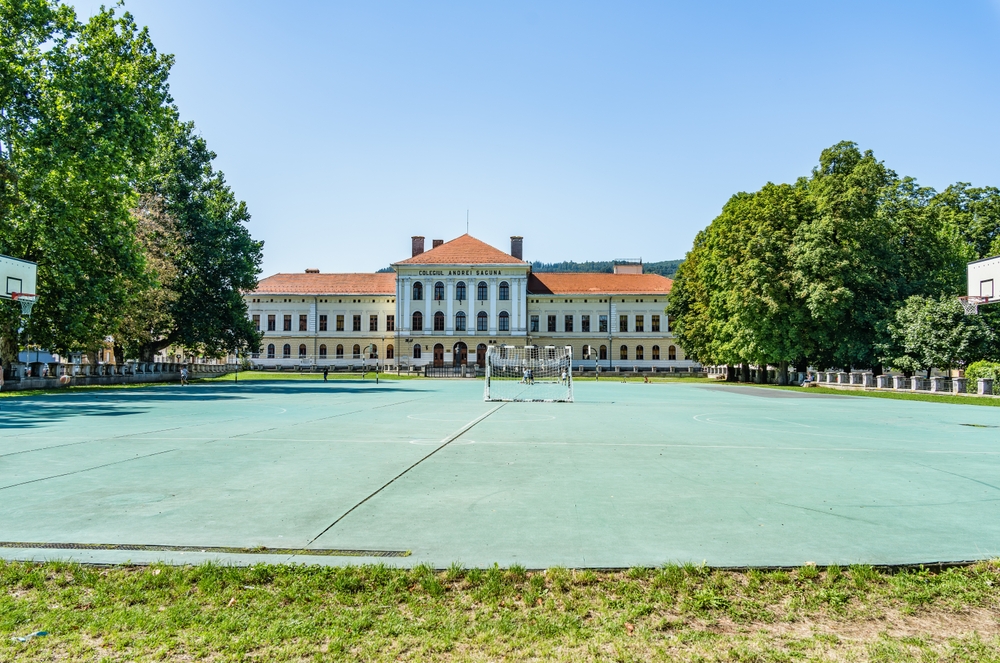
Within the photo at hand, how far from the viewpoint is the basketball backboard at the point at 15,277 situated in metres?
24.5

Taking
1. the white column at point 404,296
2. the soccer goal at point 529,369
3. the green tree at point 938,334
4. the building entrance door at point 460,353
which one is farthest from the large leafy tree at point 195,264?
the green tree at point 938,334

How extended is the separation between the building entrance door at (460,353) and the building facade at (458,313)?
0.38ft

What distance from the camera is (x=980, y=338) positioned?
38219 mm

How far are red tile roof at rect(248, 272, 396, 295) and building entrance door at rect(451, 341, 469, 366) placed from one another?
11439 mm

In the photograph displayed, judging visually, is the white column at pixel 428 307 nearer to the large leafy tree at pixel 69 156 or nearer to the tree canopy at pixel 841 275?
the tree canopy at pixel 841 275

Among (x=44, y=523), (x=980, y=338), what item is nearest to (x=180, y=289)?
(x=44, y=523)

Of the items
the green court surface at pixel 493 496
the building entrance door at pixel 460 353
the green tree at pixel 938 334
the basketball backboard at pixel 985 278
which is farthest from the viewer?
the building entrance door at pixel 460 353

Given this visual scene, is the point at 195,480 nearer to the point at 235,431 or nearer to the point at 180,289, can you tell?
the point at 235,431

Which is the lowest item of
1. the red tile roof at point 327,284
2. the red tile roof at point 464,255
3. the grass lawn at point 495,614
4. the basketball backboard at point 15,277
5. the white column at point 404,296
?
the grass lawn at point 495,614

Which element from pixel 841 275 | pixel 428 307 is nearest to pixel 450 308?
pixel 428 307

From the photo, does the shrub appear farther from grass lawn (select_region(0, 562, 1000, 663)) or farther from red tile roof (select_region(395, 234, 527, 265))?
red tile roof (select_region(395, 234, 527, 265))

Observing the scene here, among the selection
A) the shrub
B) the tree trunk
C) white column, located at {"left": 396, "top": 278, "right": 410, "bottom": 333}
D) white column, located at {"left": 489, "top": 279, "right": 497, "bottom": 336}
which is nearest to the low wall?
white column, located at {"left": 396, "top": 278, "right": 410, "bottom": 333}

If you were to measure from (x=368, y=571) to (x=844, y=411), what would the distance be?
72.5 feet

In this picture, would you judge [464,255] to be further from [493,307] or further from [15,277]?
[15,277]
